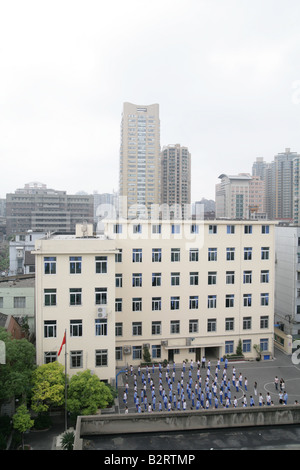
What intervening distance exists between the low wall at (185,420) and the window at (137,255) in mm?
14350

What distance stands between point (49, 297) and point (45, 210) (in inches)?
2655

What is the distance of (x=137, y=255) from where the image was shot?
23.5m

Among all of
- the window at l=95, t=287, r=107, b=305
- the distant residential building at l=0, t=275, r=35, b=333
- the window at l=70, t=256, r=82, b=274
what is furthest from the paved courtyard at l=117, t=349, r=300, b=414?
the distant residential building at l=0, t=275, r=35, b=333

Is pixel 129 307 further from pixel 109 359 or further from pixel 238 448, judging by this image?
pixel 238 448

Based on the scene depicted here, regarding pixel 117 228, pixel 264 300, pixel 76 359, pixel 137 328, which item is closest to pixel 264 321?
pixel 264 300

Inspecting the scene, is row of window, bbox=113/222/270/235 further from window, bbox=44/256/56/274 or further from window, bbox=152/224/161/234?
window, bbox=44/256/56/274

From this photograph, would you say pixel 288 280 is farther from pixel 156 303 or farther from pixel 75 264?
pixel 75 264

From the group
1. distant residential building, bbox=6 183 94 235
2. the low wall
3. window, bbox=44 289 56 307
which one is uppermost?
distant residential building, bbox=6 183 94 235

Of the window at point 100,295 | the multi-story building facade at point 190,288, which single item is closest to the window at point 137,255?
the multi-story building facade at point 190,288

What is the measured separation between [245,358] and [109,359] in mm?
10398

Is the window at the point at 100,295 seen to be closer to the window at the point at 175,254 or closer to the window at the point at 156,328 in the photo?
the window at the point at 156,328

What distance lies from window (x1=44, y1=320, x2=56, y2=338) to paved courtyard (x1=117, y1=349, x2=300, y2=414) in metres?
4.61

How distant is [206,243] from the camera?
24.2 metres

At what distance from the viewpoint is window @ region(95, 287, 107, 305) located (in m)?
18.4
